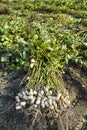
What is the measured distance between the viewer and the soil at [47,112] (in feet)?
13.5

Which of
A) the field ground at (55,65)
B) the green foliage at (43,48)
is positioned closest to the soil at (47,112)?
the field ground at (55,65)

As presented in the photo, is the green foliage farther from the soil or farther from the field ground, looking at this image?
the soil

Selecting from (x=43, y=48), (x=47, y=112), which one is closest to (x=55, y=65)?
(x=43, y=48)

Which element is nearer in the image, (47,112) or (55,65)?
(47,112)

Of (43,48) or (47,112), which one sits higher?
(43,48)

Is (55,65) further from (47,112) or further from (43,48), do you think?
(47,112)

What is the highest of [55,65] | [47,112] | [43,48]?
[43,48]

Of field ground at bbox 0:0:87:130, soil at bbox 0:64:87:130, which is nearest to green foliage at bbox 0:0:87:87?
field ground at bbox 0:0:87:130

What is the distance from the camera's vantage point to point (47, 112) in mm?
4246

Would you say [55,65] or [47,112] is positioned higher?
[55,65]

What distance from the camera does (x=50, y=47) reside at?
4828mm

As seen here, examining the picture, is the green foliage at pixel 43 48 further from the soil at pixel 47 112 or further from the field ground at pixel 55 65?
the soil at pixel 47 112

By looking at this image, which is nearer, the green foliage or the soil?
the soil

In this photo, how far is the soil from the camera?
4.13 meters
